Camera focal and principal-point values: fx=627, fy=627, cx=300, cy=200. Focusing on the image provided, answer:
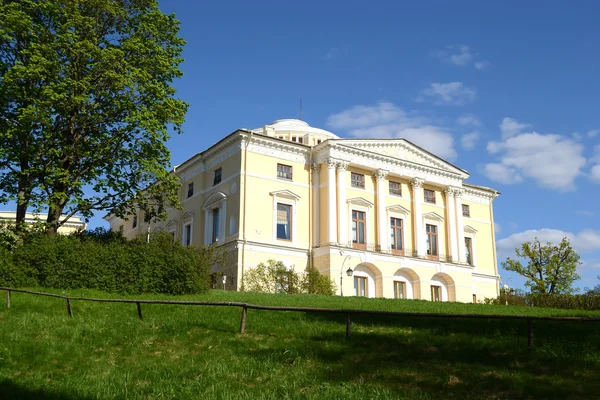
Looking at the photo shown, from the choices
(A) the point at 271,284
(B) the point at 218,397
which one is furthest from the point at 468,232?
(B) the point at 218,397

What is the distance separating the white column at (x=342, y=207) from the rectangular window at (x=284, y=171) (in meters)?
3.46

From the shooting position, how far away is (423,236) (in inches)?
1854

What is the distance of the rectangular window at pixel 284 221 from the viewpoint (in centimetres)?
4276

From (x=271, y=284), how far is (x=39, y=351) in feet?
82.8

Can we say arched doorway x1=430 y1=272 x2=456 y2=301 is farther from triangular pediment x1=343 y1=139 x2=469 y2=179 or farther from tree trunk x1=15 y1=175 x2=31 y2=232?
tree trunk x1=15 y1=175 x2=31 y2=232

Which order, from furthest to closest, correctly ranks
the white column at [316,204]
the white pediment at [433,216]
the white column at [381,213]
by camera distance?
the white pediment at [433,216] → the white column at [381,213] → the white column at [316,204]

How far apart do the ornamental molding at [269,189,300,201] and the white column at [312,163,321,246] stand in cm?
139

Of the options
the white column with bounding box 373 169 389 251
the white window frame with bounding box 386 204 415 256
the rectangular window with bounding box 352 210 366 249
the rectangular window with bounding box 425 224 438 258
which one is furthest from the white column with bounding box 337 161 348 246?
the rectangular window with bounding box 425 224 438 258

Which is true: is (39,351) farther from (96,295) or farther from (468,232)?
(468,232)

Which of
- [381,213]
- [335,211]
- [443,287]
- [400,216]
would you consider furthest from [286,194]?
[443,287]

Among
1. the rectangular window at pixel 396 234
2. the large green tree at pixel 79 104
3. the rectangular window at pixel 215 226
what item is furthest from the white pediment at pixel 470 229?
the large green tree at pixel 79 104

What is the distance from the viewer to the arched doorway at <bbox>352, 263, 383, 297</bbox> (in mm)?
42938

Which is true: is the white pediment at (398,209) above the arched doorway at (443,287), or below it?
above

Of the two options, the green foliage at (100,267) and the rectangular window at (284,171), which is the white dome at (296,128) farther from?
the green foliage at (100,267)
